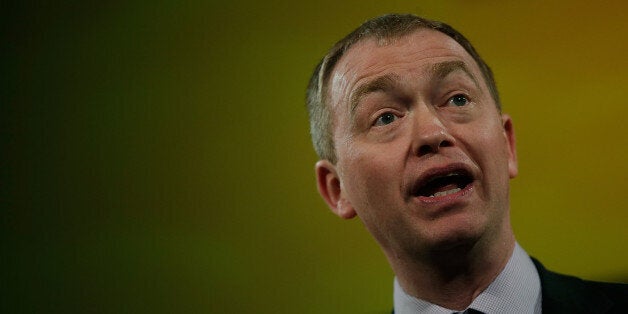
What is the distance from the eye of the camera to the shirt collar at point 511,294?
3.84 ft

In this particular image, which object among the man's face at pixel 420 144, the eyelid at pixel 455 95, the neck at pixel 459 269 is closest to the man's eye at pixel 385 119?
the man's face at pixel 420 144

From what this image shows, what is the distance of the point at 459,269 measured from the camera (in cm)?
119

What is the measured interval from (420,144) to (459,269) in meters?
0.26

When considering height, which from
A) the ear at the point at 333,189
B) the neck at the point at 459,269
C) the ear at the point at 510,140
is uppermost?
the ear at the point at 510,140

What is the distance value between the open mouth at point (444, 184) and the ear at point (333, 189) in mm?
240

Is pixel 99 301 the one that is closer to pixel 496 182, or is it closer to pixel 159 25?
pixel 159 25

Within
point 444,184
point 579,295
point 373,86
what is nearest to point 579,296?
point 579,295

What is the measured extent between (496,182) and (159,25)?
3.64 feet

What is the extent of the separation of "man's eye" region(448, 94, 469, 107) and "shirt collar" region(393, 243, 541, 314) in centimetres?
32

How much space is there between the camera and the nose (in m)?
1.11

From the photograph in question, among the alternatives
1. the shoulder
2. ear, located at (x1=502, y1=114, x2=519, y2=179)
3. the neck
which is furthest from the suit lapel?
ear, located at (x1=502, y1=114, x2=519, y2=179)

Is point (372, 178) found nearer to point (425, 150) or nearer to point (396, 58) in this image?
point (425, 150)

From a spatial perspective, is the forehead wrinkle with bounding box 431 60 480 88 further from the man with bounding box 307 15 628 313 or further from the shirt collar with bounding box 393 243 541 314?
the shirt collar with bounding box 393 243 541 314

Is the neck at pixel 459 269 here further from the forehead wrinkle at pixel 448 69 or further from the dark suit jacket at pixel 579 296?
the forehead wrinkle at pixel 448 69
